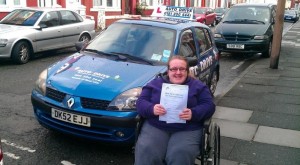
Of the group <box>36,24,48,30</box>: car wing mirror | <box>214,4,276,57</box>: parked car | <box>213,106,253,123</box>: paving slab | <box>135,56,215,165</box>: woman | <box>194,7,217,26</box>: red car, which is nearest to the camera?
<box>135,56,215,165</box>: woman

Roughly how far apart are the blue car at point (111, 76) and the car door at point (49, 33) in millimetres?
5162

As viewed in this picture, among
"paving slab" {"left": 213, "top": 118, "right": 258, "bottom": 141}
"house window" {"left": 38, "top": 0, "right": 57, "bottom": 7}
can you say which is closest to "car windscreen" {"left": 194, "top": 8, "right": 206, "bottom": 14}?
"house window" {"left": 38, "top": 0, "right": 57, "bottom": 7}

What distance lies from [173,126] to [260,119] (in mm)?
2772

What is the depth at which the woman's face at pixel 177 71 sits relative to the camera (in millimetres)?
3658

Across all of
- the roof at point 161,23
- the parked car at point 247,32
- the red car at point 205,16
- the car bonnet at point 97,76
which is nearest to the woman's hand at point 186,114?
the car bonnet at point 97,76

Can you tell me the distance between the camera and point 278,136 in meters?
5.18

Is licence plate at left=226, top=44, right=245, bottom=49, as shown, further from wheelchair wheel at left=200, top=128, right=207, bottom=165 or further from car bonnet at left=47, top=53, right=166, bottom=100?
wheelchair wheel at left=200, top=128, right=207, bottom=165

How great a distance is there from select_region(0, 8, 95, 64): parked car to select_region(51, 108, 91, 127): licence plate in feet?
19.3

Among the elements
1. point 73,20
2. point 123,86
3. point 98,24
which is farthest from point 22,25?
point 98,24

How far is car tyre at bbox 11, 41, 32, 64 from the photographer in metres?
9.61

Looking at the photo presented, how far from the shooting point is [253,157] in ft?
14.6

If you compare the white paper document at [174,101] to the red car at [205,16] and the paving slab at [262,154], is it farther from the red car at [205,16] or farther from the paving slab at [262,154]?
the red car at [205,16]

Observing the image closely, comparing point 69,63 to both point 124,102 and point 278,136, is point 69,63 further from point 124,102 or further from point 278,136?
point 278,136

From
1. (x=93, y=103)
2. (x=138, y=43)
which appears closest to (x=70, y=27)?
(x=138, y=43)
